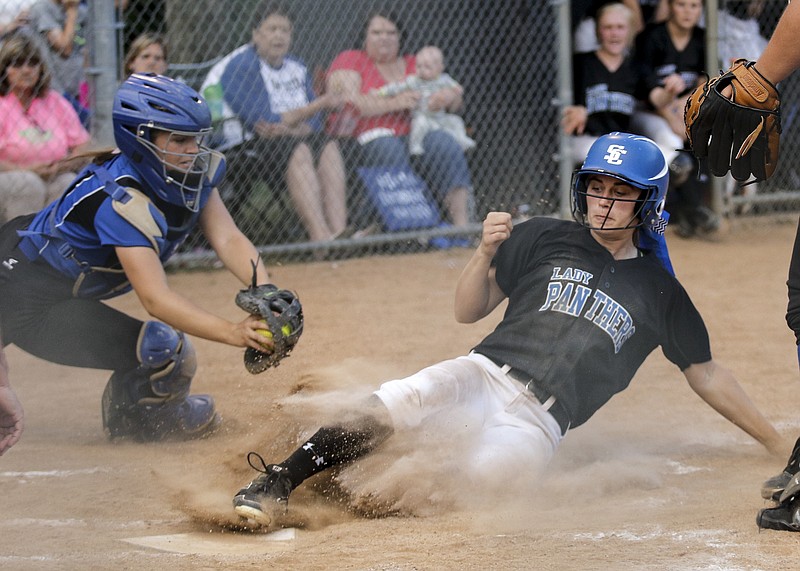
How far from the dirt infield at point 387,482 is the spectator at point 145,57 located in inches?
85.6

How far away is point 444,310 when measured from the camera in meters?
7.05

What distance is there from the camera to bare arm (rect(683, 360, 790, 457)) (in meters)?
4.11

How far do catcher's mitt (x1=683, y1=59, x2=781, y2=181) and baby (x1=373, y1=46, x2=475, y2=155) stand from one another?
4.90 metres

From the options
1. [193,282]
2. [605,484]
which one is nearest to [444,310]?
[193,282]

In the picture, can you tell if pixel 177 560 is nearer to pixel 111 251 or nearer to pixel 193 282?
pixel 111 251

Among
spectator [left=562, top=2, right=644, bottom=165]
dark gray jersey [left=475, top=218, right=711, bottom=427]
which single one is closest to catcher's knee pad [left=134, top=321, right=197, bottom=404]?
dark gray jersey [left=475, top=218, right=711, bottom=427]

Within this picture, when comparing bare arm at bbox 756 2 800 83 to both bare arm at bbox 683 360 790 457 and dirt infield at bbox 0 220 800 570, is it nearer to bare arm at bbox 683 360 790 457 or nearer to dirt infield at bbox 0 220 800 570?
bare arm at bbox 683 360 790 457

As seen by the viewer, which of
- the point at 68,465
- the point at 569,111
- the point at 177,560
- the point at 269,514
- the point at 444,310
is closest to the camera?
the point at 177,560

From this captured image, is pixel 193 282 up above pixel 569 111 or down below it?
below

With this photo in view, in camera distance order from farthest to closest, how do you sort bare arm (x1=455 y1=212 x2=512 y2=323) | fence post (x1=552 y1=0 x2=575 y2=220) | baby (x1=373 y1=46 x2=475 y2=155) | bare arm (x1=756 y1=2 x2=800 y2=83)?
fence post (x1=552 y1=0 x2=575 y2=220) < baby (x1=373 y1=46 x2=475 y2=155) < bare arm (x1=455 y1=212 x2=512 y2=323) < bare arm (x1=756 y1=2 x2=800 y2=83)

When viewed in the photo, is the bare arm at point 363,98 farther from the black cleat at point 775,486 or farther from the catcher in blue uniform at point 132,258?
the black cleat at point 775,486

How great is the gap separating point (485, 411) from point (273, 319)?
0.83 m

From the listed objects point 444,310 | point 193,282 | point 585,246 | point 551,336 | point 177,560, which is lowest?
point 193,282

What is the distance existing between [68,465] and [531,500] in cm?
191
